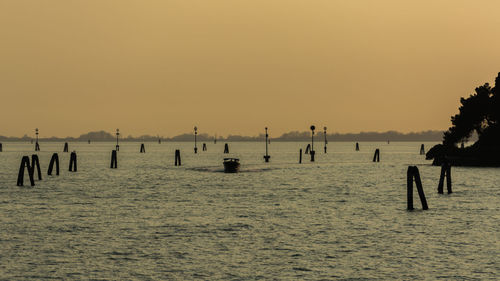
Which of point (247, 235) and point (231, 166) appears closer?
point (247, 235)

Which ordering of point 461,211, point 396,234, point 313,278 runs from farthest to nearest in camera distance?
1. point 461,211
2. point 396,234
3. point 313,278

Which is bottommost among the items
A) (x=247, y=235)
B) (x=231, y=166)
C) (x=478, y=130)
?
(x=247, y=235)

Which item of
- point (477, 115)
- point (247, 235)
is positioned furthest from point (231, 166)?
point (247, 235)

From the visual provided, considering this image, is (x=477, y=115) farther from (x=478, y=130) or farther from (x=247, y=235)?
(x=247, y=235)

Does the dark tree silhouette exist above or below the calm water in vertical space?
above

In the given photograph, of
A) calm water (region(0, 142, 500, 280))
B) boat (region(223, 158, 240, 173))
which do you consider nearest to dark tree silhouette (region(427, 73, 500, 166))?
boat (region(223, 158, 240, 173))

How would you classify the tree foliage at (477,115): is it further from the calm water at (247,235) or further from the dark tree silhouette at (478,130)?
the calm water at (247,235)

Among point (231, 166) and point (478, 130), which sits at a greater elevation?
point (478, 130)

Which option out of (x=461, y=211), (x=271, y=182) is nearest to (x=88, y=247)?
(x=461, y=211)

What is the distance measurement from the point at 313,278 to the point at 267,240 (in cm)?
566

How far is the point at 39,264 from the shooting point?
52.5ft

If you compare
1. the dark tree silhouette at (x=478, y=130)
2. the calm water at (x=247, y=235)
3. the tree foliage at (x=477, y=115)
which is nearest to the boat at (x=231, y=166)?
the calm water at (x=247, y=235)

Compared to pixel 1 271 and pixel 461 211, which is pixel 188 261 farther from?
pixel 461 211

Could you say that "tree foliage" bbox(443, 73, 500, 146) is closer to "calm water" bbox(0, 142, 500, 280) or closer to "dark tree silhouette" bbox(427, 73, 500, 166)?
"dark tree silhouette" bbox(427, 73, 500, 166)
